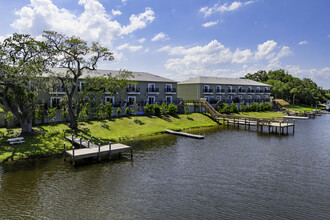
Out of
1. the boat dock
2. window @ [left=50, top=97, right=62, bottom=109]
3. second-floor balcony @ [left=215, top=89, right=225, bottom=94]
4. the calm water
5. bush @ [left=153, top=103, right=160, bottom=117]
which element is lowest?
the calm water

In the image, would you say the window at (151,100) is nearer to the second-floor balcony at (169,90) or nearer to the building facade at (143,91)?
the building facade at (143,91)

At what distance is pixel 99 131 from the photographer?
34.8 metres

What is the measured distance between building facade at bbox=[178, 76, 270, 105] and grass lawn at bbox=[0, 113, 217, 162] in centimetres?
1088

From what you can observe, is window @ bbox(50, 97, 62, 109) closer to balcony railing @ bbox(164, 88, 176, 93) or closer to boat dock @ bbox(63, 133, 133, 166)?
boat dock @ bbox(63, 133, 133, 166)

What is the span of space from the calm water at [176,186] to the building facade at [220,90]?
3562cm

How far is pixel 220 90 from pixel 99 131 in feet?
134

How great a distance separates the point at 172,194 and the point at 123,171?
6.31 metres

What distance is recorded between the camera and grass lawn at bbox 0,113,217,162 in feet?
83.4

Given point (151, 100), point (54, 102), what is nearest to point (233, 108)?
point (151, 100)

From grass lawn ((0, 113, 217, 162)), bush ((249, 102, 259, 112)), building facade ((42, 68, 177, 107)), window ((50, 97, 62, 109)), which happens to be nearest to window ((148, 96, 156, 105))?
building facade ((42, 68, 177, 107))

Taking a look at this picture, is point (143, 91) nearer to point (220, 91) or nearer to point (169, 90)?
point (169, 90)

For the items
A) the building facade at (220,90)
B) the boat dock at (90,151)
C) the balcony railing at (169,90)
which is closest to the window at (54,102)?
the boat dock at (90,151)

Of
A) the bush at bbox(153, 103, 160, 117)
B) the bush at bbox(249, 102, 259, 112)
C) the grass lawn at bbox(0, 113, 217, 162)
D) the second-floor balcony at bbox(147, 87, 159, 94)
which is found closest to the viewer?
the grass lawn at bbox(0, 113, 217, 162)

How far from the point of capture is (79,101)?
1430 inches
